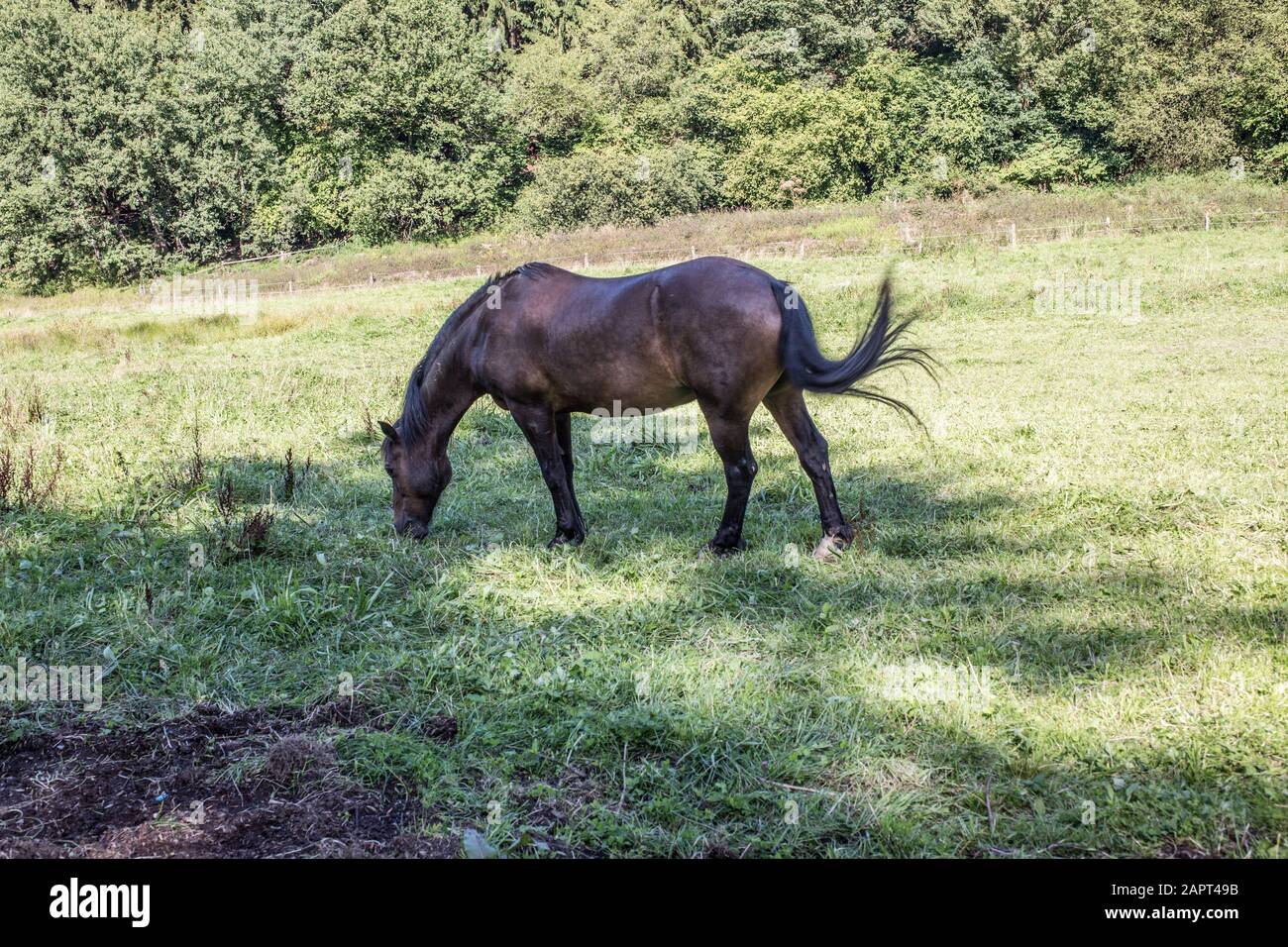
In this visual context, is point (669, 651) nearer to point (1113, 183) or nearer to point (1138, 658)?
point (1138, 658)

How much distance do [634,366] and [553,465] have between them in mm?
1037

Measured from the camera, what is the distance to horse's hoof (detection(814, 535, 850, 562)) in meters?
6.24

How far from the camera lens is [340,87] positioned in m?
55.1

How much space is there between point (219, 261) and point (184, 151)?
19.4 ft

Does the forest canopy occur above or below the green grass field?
above

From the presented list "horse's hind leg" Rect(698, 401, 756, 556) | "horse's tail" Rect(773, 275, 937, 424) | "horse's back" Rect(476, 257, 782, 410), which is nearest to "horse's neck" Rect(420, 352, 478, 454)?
"horse's back" Rect(476, 257, 782, 410)

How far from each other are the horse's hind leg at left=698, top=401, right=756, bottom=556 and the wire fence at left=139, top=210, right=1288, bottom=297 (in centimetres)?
2227

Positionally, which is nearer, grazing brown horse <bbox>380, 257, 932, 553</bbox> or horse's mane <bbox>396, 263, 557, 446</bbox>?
grazing brown horse <bbox>380, 257, 932, 553</bbox>

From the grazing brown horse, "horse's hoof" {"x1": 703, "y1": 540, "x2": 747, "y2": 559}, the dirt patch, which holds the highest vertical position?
the grazing brown horse

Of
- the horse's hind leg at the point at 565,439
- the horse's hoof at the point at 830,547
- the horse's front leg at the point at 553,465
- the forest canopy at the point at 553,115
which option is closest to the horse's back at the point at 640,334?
the horse's front leg at the point at 553,465

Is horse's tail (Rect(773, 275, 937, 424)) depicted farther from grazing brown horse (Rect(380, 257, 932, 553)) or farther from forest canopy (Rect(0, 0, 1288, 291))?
forest canopy (Rect(0, 0, 1288, 291))

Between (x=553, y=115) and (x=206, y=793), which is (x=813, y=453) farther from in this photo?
(x=553, y=115)

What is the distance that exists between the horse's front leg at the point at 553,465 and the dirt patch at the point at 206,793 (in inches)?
106

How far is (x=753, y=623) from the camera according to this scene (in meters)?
5.29
